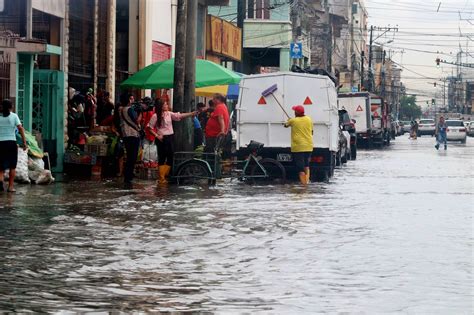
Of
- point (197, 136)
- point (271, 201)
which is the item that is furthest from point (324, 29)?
point (271, 201)

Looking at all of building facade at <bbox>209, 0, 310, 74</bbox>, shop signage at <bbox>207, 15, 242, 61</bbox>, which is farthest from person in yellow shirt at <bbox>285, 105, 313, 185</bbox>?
building facade at <bbox>209, 0, 310, 74</bbox>

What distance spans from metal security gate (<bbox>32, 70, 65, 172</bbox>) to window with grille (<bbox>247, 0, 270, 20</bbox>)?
3361 centimetres

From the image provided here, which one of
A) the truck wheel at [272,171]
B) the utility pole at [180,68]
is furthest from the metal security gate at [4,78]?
the truck wheel at [272,171]

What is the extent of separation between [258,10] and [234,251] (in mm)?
47472

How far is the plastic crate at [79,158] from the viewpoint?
23.9 meters

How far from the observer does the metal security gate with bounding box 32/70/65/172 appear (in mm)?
24734

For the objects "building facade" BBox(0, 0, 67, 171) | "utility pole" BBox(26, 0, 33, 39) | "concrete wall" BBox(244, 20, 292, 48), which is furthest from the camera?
"concrete wall" BBox(244, 20, 292, 48)

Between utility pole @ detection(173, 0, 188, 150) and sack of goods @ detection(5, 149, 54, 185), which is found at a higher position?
utility pole @ detection(173, 0, 188, 150)

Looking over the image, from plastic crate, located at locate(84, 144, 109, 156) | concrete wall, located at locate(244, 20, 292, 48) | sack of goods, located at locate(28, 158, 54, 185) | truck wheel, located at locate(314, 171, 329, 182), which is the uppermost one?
concrete wall, located at locate(244, 20, 292, 48)

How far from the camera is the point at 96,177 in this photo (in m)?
23.5

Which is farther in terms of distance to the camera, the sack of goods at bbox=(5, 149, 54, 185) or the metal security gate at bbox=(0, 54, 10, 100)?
the metal security gate at bbox=(0, 54, 10, 100)

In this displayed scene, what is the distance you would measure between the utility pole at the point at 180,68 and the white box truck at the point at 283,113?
1299 millimetres

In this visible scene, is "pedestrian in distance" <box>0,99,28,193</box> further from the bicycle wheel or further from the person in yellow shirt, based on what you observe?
the person in yellow shirt

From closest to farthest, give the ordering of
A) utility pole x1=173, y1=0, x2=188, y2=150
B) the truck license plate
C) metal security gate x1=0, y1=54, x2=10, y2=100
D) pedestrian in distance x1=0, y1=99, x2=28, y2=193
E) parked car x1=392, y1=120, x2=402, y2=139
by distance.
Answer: pedestrian in distance x1=0, y1=99, x2=28, y2=193 → metal security gate x1=0, y1=54, x2=10, y2=100 → utility pole x1=173, y1=0, x2=188, y2=150 → the truck license plate → parked car x1=392, y1=120, x2=402, y2=139
